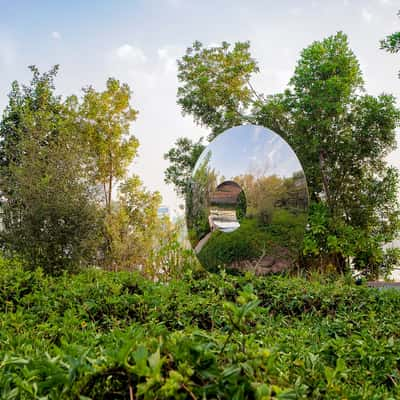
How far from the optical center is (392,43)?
194 inches

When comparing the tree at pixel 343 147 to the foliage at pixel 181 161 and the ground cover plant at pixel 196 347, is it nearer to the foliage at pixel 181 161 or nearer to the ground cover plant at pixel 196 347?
the foliage at pixel 181 161

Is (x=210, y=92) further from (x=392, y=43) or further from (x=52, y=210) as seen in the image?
(x=52, y=210)

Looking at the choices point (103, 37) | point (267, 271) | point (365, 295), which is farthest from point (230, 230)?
point (103, 37)

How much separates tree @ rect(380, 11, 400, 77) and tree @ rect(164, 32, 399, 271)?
10.9ft

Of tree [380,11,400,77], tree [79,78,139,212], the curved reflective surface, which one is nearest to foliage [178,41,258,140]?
tree [79,78,139,212]

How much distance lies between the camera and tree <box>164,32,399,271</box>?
8398 mm

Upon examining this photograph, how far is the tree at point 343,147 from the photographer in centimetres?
840

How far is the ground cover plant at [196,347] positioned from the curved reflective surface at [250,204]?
2.65 m

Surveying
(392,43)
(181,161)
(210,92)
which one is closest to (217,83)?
(210,92)

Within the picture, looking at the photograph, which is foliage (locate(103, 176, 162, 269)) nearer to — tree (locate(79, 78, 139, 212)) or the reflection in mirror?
tree (locate(79, 78, 139, 212))

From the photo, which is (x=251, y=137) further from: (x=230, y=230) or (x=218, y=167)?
(x=230, y=230)

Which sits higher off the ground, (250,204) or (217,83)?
(217,83)

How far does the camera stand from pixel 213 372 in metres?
0.68

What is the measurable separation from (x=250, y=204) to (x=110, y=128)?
5219 mm
